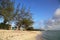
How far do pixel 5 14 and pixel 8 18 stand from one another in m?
1.30

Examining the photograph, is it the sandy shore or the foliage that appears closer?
the sandy shore

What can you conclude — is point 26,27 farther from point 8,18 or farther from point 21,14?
point 8,18

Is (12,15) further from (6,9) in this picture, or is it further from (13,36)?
(13,36)

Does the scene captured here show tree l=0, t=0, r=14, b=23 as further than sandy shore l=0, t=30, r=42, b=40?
Yes

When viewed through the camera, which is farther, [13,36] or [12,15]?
[12,15]

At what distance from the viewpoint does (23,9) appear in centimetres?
4609

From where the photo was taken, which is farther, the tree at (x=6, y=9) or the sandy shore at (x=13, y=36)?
the tree at (x=6, y=9)

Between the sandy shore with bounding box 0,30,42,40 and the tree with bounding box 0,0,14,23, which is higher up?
the tree with bounding box 0,0,14,23

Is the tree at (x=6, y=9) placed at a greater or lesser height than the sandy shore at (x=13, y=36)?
greater

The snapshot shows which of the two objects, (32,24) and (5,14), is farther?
(32,24)

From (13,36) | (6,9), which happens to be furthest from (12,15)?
(13,36)

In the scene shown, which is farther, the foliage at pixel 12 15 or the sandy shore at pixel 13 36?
the foliage at pixel 12 15

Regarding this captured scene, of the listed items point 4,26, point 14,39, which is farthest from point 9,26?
point 14,39

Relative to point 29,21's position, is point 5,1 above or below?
above
